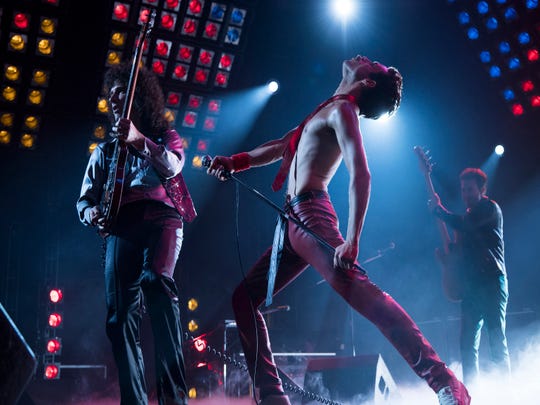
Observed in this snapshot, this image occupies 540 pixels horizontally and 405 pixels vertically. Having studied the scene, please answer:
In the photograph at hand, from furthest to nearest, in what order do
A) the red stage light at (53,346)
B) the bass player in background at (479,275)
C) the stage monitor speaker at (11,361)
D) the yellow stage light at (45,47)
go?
the yellow stage light at (45,47) → the red stage light at (53,346) → the bass player in background at (479,275) → the stage monitor speaker at (11,361)

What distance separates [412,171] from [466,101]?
145 centimetres

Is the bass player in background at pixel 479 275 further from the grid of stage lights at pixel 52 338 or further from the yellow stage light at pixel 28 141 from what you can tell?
the yellow stage light at pixel 28 141

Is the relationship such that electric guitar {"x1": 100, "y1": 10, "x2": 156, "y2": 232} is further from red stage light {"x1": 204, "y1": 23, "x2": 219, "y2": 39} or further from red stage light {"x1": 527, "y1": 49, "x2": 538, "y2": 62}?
red stage light {"x1": 527, "y1": 49, "x2": 538, "y2": 62}

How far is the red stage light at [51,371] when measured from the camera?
6575 mm

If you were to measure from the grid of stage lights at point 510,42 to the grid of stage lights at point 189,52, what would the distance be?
11.5ft

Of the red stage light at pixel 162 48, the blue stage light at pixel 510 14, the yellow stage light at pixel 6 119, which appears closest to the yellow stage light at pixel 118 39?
the red stage light at pixel 162 48

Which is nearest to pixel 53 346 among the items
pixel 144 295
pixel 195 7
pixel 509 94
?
pixel 144 295

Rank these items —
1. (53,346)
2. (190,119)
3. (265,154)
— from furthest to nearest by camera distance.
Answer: (190,119) < (53,346) < (265,154)

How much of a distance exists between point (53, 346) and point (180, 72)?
13.2ft

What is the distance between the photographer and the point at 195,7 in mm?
7730

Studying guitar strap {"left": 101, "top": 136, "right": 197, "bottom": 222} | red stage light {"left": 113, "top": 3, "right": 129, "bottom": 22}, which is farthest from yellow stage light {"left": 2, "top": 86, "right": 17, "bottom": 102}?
guitar strap {"left": 101, "top": 136, "right": 197, "bottom": 222}

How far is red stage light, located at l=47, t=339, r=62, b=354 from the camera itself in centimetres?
678

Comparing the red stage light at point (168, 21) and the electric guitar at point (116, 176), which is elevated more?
the red stage light at point (168, 21)

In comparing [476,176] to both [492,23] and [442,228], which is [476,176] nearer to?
[442,228]
